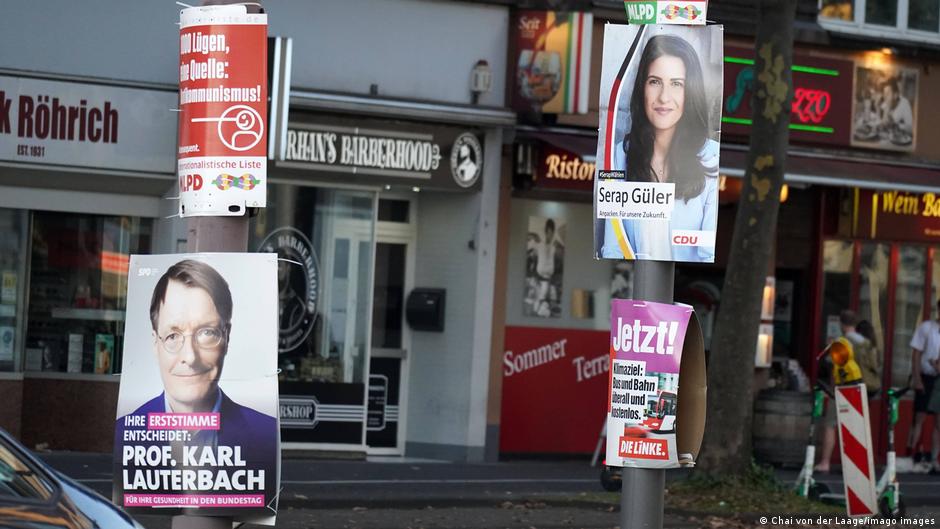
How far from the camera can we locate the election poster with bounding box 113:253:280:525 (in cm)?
583

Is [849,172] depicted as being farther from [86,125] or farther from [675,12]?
[675,12]

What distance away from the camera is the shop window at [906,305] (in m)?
19.7

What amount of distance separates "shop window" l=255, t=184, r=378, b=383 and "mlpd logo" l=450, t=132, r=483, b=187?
978 mm

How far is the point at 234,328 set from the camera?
5875 mm

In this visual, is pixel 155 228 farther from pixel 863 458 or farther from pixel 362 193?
pixel 863 458

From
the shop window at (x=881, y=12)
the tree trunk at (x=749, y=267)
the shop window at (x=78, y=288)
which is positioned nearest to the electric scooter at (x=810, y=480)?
the tree trunk at (x=749, y=267)

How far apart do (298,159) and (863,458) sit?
6.39 m

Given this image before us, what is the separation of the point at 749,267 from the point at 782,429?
5.36 m

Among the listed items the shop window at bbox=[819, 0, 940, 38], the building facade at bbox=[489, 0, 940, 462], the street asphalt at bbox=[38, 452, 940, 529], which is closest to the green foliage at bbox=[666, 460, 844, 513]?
the street asphalt at bbox=[38, 452, 940, 529]

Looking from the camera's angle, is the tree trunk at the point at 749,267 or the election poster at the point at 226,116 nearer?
the election poster at the point at 226,116

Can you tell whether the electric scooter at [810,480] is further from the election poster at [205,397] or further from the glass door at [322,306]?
the election poster at [205,397]

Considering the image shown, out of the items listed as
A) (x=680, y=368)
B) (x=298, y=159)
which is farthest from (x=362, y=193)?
(x=680, y=368)

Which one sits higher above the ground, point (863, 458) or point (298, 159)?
point (298, 159)

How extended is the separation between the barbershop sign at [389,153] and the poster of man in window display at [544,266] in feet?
4.26
